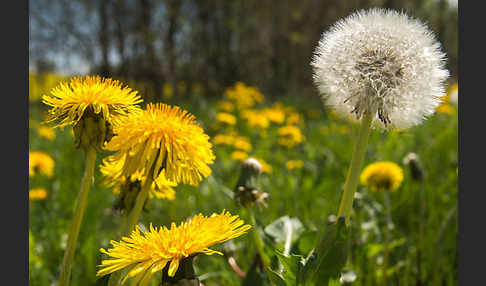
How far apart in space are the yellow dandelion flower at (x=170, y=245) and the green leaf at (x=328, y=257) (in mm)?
168

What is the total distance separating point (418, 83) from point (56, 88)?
699 millimetres

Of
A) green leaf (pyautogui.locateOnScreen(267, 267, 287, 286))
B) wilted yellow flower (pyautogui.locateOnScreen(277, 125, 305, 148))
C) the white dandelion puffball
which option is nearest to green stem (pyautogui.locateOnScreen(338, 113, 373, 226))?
the white dandelion puffball

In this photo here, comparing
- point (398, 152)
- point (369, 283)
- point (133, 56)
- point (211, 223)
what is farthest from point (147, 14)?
point (211, 223)

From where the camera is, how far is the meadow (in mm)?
1590

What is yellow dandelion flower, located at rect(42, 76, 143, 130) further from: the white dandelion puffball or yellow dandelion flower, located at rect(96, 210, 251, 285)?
the white dandelion puffball

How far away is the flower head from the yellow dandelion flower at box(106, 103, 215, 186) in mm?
27

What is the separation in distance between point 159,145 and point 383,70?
45cm

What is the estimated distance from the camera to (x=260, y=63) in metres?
10.8

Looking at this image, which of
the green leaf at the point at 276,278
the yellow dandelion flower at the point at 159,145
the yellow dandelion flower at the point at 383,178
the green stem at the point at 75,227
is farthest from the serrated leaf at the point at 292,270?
the yellow dandelion flower at the point at 383,178

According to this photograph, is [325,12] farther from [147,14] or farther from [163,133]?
[163,133]

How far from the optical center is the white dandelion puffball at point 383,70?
0.84m

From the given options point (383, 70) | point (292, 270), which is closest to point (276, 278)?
point (292, 270)

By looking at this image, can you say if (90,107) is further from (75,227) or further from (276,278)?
(276,278)

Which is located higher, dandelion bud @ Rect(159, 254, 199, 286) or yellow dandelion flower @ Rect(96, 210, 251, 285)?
yellow dandelion flower @ Rect(96, 210, 251, 285)
